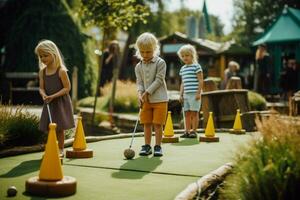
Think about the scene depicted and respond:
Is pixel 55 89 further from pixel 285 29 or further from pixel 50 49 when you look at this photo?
pixel 285 29

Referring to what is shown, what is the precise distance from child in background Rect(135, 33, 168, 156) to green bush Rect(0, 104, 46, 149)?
1642 millimetres

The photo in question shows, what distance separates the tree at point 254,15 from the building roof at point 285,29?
12.5 m

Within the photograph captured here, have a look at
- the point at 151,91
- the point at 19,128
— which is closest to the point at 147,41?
the point at 151,91

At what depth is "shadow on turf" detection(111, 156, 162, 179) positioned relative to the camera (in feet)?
16.7

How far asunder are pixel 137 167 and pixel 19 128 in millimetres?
2238

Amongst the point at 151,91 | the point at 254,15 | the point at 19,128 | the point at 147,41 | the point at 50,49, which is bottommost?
the point at 19,128

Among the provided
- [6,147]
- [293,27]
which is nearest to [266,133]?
[6,147]

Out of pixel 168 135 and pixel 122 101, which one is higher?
pixel 122 101

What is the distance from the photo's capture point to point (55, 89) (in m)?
6.14

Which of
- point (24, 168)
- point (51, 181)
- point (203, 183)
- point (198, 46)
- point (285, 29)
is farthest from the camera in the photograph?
point (198, 46)

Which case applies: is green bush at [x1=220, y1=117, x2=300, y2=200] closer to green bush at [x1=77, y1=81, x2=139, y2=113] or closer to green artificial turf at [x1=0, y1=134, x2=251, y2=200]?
green artificial turf at [x1=0, y1=134, x2=251, y2=200]

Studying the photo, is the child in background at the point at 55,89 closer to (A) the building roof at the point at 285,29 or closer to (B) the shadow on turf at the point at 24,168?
(B) the shadow on turf at the point at 24,168

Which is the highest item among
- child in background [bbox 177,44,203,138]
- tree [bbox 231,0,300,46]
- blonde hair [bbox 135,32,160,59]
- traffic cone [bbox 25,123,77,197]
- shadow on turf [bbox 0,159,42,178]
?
tree [bbox 231,0,300,46]

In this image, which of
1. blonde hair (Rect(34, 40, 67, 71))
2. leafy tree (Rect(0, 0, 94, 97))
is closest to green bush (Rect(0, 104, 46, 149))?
blonde hair (Rect(34, 40, 67, 71))
